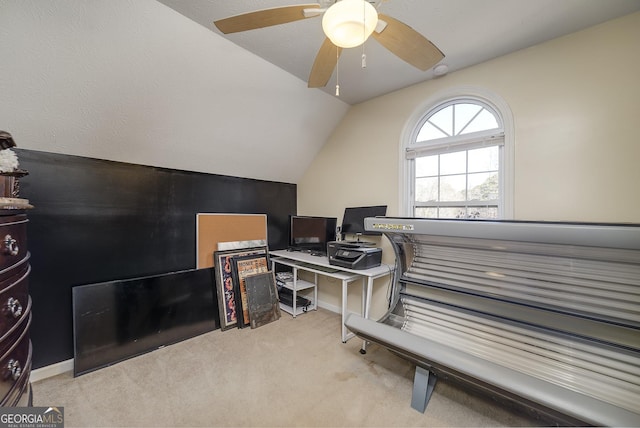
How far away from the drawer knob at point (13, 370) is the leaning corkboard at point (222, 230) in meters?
1.67

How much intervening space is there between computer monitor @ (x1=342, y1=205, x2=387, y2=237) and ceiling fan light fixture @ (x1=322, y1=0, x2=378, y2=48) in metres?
1.93

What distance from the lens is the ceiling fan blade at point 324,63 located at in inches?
52.3

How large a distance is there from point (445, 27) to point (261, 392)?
2950mm

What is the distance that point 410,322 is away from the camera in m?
1.95

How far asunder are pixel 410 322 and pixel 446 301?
0.33m

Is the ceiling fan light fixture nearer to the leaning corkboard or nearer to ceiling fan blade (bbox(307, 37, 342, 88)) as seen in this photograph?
ceiling fan blade (bbox(307, 37, 342, 88))

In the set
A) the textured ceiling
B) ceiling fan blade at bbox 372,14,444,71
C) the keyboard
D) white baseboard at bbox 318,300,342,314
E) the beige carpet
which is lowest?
the beige carpet

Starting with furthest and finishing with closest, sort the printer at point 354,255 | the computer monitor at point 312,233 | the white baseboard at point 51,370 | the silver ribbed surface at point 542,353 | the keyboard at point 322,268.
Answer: the computer monitor at point 312,233 < the keyboard at point 322,268 < the printer at point 354,255 < the white baseboard at point 51,370 < the silver ribbed surface at point 542,353

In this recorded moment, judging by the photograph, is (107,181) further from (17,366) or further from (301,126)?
(301,126)

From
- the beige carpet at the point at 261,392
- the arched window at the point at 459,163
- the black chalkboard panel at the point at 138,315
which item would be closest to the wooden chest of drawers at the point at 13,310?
the beige carpet at the point at 261,392

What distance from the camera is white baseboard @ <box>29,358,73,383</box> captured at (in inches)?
74.7

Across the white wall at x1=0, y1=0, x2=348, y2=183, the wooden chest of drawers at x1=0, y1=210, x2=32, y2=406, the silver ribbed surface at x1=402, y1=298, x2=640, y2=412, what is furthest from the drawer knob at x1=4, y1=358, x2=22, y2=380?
the silver ribbed surface at x1=402, y1=298, x2=640, y2=412

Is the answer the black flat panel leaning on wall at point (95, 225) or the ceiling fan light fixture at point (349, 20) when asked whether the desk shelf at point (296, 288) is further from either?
the ceiling fan light fixture at point (349, 20)

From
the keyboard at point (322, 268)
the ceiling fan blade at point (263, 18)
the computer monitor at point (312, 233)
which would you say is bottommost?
the keyboard at point (322, 268)
